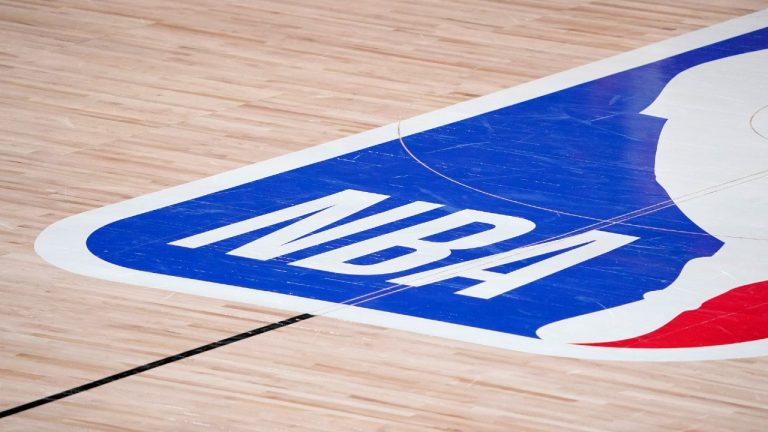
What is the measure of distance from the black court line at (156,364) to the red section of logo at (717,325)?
987 millimetres

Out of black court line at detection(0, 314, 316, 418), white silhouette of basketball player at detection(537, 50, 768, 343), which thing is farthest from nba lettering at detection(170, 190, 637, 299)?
black court line at detection(0, 314, 316, 418)

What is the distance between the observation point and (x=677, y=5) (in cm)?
905

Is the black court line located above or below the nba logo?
below

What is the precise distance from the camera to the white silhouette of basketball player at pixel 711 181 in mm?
5344

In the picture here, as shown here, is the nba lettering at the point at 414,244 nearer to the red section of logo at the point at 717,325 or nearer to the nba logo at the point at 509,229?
the nba logo at the point at 509,229

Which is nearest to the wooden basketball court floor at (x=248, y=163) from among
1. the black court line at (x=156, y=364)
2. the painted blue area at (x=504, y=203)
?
the black court line at (x=156, y=364)

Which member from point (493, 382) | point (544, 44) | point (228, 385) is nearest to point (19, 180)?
point (228, 385)

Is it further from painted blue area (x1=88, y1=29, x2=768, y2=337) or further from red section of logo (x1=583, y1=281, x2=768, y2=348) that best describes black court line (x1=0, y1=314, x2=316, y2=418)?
red section of logo (x1=583, y1=281, x2=768, y2=348)

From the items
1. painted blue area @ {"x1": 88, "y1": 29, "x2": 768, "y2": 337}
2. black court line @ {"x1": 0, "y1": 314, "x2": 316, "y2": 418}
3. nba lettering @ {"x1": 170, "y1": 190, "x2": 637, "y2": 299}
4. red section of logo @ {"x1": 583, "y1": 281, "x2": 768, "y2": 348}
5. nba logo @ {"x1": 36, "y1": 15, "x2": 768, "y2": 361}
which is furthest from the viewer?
nba lettering @ {"x1": 170, "y1": 190, "x2": 637, "y2": 299}

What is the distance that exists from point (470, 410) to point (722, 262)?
1524 mm

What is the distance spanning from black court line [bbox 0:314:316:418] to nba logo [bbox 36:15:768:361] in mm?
167

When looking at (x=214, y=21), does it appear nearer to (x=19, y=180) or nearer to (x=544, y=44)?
(x=544, y=44)

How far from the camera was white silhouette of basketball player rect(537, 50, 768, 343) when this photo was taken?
210 inches

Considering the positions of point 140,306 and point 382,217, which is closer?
point 140,306
